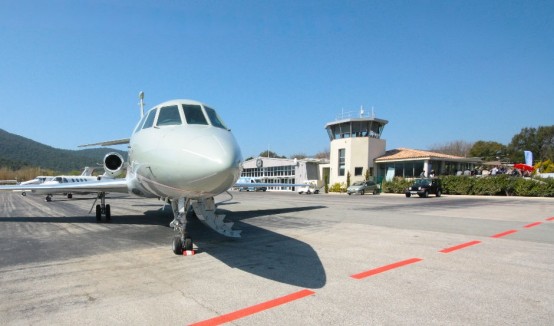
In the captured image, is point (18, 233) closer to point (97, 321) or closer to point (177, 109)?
point (177, 109)

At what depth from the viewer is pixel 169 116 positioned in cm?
657

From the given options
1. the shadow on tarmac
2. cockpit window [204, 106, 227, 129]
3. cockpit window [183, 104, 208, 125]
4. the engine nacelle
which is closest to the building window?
the engine nacelle

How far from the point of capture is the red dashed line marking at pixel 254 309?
3.50 metres

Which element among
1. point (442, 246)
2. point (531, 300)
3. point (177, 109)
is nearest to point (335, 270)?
point (531, 300)

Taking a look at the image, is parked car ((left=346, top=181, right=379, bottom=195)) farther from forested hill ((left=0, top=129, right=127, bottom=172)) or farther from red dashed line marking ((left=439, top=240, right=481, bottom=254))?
forested hill ((left=0, top=129, right=127, bottom=172))

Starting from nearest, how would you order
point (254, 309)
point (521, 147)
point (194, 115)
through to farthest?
point (254, 309), point (194, 115), point (521, 147)

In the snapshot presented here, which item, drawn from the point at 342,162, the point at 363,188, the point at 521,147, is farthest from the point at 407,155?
the point at 521,147

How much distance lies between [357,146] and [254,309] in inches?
1587

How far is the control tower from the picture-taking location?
42281 millimetres

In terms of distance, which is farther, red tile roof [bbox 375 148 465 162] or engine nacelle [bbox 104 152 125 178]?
red tile roof [bbox 375 148 465 162]

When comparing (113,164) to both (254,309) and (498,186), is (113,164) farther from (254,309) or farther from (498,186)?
(498,186)

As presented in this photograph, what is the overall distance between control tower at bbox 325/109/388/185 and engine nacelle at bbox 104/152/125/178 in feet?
111

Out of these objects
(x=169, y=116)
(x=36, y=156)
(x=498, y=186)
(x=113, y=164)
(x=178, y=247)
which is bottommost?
(x=178, y=247)

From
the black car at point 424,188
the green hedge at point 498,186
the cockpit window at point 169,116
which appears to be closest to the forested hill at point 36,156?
the black car at point 424,188
